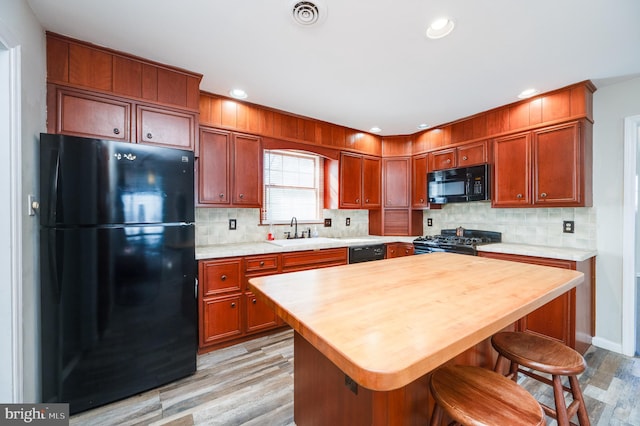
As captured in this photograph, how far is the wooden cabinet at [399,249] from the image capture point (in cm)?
375

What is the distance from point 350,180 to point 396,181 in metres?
0.83

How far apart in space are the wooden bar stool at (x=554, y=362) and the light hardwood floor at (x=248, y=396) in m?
0.57

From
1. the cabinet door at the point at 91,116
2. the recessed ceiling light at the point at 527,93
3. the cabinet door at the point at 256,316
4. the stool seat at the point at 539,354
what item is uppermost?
the recessed ceiling light at the point at 527,93

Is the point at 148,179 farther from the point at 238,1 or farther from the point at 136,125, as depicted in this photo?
the point at 238,1

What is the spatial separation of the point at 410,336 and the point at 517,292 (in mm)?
Result: 741

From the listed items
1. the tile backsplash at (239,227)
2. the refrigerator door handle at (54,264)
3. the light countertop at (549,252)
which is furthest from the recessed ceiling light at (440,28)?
the refrigerator door handle at (54,264)

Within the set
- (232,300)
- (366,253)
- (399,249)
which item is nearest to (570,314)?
(399,249)

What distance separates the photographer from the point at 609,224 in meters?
2.56

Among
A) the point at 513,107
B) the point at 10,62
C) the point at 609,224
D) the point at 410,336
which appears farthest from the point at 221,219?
the point at 609,224

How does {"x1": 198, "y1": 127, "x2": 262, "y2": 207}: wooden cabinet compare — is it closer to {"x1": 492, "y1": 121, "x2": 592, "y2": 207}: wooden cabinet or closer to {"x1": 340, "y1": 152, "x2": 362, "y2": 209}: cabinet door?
{"x1": 340, "y1": 152, "x2": 362, "y2": 209}: cabinet door

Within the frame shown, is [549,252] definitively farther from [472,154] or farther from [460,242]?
[472,154]

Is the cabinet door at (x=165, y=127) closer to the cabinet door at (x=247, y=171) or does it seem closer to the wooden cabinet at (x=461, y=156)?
the cabinet door at (x=247, y=171)

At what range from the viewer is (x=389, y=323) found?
853mm

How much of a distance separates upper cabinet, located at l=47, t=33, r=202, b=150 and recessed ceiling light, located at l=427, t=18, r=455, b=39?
1938 mm
